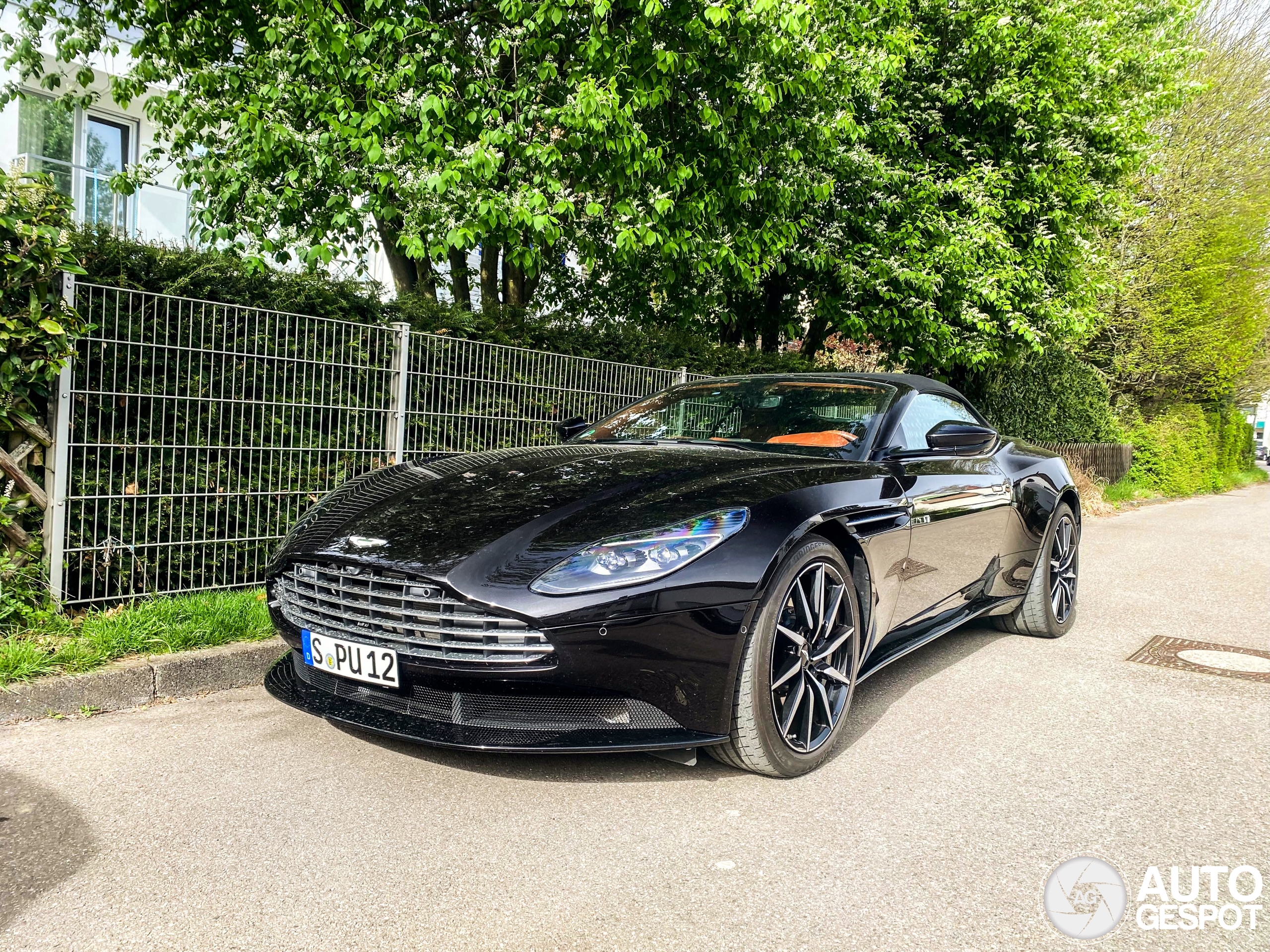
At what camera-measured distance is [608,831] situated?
2.52 meters

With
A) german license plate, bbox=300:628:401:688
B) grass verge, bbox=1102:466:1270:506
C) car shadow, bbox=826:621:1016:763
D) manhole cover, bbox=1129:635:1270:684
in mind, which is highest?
grass verge, bbox=1102:466:1270:506

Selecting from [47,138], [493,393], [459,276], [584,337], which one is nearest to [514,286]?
[459,276]

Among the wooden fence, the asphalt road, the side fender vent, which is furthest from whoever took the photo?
the wooden fence

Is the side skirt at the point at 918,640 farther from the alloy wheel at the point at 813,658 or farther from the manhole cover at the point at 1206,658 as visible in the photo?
the manhole cover at the point at 1206,658

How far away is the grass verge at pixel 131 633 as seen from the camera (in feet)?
11.7

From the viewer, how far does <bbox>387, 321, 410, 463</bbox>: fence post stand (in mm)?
5449

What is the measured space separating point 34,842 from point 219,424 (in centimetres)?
265

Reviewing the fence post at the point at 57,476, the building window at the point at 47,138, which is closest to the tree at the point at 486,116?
the fence post at the point at 57,476

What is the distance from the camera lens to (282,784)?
2.79 metres

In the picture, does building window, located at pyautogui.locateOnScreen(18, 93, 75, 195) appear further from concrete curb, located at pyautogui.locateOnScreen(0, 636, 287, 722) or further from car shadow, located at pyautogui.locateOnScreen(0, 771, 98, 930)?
car shadow, located at pyautogui.locateOnScreen(0, 771, 98, 930)

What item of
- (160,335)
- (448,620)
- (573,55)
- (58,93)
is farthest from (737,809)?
(58,93)

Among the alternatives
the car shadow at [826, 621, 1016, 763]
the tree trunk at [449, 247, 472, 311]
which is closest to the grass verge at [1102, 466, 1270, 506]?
the tree trunk at [449, 247, 472, 311]

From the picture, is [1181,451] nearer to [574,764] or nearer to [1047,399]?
[1047,399]

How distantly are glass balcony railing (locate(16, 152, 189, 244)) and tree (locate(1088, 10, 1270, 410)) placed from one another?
16.2 meters
